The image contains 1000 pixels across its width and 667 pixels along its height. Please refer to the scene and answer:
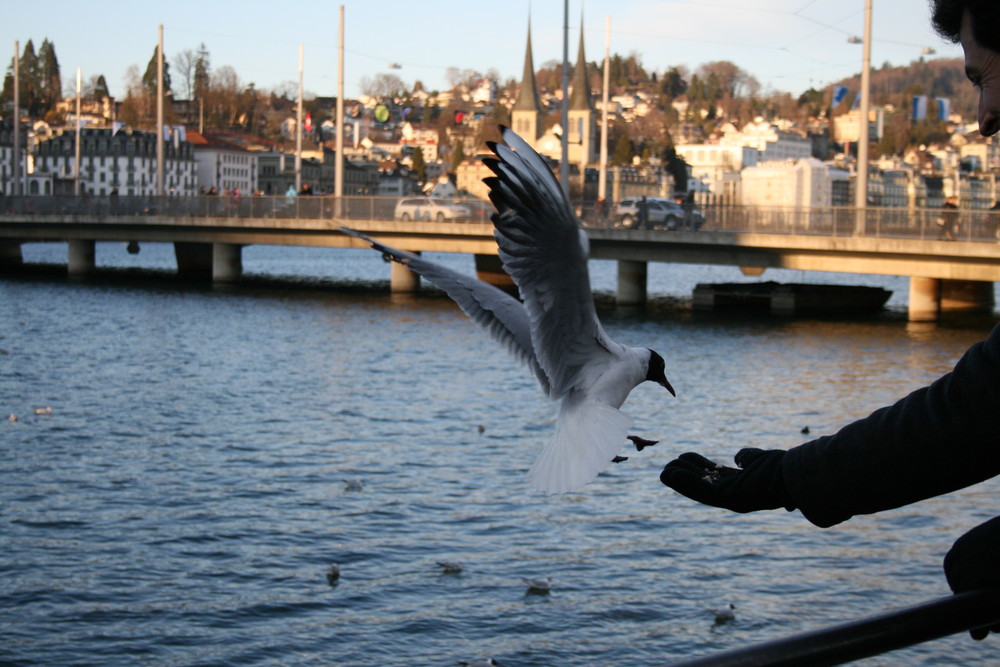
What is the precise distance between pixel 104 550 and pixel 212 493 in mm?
2159

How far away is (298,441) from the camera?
635 inches

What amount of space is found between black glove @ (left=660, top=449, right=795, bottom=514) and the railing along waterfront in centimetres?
2962

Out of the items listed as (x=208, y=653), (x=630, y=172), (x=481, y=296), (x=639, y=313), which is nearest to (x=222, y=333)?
(x=639, y=313)

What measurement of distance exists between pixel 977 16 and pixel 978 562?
70 centimetres

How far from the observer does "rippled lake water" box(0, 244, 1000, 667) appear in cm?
916

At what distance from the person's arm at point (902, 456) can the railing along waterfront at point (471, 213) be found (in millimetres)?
29788

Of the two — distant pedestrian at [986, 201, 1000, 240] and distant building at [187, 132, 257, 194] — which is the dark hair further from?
distant building at [187, 132, 257, 194]

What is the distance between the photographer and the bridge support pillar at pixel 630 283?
3741 centimetres

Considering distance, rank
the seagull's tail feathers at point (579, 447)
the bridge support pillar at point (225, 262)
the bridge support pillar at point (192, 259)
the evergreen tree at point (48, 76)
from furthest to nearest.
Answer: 1. the evergreen tree at point (48, 76)
2. the bridge support pillar at point (192, 259)
3. the bridge support pillar at point (225, 262)
4. the seagull's tail feathers at point (579, 447)

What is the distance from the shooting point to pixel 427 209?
43438mm

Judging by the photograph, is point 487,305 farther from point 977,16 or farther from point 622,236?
point 622,236

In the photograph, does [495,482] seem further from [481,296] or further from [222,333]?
[222,333]

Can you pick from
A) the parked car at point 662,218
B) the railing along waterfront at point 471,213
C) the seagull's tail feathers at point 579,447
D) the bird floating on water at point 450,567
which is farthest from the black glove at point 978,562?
the parked car at point 662,218

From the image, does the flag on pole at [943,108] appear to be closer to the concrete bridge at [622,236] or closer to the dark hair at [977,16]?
the concrete bridge at [622,236]
